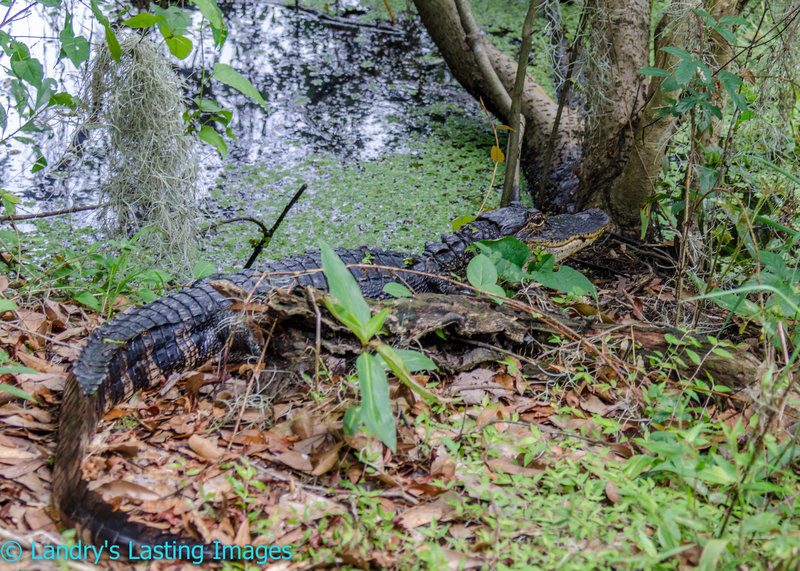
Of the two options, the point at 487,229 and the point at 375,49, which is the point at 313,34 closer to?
the point at 375,49

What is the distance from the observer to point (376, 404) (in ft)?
4.97

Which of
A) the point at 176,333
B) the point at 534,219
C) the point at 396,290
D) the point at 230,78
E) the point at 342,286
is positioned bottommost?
the point at 176,333

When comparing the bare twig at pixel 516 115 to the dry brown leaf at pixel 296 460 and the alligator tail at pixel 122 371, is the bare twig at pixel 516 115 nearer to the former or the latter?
the alligator tail at pixel 122 371

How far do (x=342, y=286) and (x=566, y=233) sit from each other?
2.23 meters

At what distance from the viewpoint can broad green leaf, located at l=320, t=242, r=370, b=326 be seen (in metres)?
1.54

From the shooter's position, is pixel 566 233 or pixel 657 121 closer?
pixel 657 121

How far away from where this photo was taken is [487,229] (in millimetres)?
3494

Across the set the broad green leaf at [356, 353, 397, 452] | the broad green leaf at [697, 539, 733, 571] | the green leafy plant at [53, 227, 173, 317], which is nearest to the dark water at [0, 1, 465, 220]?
the green leafy plant at [53, 227, 173, 317]

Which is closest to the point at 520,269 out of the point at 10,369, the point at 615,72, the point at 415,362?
the point at 415,362

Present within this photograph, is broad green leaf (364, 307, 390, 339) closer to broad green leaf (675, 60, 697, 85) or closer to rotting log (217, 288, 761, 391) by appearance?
rotting log (217, 288, 761, 391)

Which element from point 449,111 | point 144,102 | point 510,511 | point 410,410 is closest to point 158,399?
point 410,410

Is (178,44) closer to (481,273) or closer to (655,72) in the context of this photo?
(481,273)

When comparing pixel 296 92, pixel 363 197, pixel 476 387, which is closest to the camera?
pixel 476 387

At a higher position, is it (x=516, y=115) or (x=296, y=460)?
A: (x=516, y=115)
